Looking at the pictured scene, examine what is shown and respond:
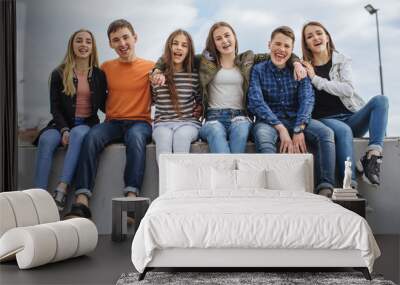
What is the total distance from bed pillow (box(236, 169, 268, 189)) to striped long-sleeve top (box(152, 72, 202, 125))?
1195 millimetres

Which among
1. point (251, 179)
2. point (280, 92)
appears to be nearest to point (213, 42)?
Answer: point (280, 92)

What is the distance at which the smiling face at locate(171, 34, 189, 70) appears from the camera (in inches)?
299

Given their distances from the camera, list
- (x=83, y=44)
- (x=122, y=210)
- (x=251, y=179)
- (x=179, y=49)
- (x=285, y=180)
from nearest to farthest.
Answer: (x=251, y=179) → (x=285, y=180) → (x=122, y=210) → (x=179, y=49) → (x=83, y=44)

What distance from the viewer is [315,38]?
300 inches

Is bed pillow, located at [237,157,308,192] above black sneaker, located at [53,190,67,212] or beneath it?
above

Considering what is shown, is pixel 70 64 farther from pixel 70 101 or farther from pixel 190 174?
pixel 190 174

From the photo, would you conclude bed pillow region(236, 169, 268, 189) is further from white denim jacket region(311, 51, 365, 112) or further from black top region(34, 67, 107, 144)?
black top region(34, 67, 107, 144)

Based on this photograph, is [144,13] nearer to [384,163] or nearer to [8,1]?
[8,1]

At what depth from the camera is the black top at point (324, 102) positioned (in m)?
7.60

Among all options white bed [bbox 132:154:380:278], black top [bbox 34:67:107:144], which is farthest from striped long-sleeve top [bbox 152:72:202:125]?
white bed [bbox 132:154:380:278]

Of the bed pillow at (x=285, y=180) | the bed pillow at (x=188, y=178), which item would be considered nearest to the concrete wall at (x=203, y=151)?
the bed pillow at (x=188, y=178)

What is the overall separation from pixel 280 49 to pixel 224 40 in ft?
2.01

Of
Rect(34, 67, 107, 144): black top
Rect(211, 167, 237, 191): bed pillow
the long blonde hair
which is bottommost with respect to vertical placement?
Rect(211, 167, 237, 191): bed pillow

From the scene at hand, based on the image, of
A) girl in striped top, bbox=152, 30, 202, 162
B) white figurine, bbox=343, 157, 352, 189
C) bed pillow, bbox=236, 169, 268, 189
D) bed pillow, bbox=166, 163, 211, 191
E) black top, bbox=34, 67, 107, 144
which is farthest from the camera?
black top, bbox=34, 67, 107, 144
